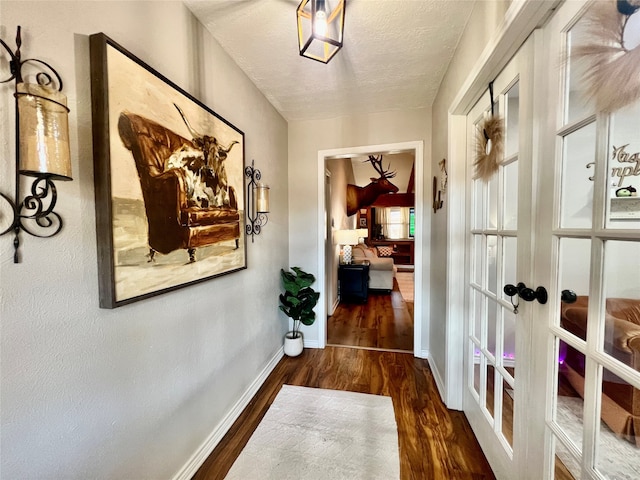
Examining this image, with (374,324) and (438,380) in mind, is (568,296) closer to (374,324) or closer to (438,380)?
(438,380)

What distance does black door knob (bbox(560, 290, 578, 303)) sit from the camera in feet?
2.69

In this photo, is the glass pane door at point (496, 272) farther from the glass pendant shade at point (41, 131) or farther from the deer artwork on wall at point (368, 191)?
the deer artwork on wall at point (368, 191)

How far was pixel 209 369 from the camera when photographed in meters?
1.48

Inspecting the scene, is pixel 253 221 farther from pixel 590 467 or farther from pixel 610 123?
pixel 590 467

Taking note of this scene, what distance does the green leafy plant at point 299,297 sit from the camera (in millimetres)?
2467

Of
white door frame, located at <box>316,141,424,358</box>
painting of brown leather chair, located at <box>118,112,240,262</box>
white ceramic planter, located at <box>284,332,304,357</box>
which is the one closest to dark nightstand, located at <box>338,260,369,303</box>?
white door frame, located at <box>316,141,424,358</box>

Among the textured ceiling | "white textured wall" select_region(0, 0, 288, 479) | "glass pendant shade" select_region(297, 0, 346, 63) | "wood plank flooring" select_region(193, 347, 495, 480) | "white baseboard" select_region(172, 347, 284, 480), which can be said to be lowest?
"wood plank flooring" select_region(193, 347, 495, 480)

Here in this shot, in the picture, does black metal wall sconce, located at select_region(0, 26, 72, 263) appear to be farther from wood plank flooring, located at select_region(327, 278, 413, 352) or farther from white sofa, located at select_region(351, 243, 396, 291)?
white sofa, located at select_region(351, 243, 396, 291)

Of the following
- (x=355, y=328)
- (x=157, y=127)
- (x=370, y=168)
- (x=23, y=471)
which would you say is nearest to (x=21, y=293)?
(x=23, y=471)

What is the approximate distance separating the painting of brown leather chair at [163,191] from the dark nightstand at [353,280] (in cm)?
335

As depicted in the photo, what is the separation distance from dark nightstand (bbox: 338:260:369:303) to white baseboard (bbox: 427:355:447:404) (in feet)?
6.98

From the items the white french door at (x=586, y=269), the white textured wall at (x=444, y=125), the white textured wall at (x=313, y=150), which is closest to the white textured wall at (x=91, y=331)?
the white textured wall at (x=313, y=150)

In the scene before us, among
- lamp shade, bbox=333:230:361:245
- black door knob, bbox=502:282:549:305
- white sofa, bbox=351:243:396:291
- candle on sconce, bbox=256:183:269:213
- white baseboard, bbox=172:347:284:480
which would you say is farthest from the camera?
white sofa, bbox=351:243:396:291

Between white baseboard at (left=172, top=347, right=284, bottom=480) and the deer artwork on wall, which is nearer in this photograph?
white baseboard at (left=172, top=347, right=284, bottom=480)
